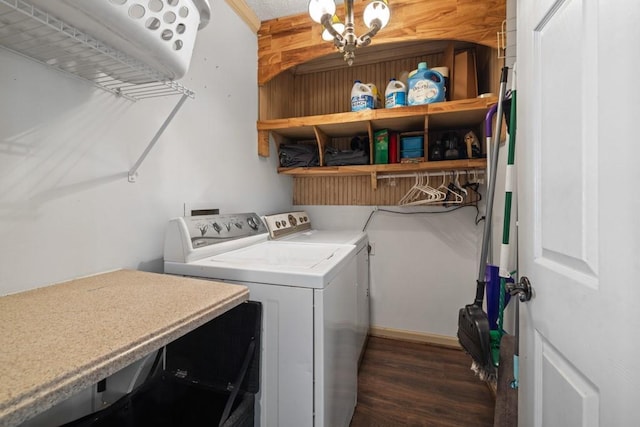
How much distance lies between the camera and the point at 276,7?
2.11m

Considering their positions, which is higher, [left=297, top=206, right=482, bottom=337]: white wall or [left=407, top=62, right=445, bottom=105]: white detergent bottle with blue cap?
[left=407, top=62, right=445, bottom=105]: white detergent bottle with blue cap

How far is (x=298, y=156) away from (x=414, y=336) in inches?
81.7

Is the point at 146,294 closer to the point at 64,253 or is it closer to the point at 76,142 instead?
the point at 64,253

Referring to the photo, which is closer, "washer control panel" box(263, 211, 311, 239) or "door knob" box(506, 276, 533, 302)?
"door knob" box(506, 276, 533, 302)

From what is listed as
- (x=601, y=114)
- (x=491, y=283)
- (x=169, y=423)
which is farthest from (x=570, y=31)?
(x=169, y=423)

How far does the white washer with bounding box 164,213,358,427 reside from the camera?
106 centimetres

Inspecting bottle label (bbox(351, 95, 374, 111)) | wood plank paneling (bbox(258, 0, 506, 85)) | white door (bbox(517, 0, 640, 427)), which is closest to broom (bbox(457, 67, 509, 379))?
white door (bbox(517, 0, 640, 427))

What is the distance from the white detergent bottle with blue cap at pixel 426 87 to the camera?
1.98m

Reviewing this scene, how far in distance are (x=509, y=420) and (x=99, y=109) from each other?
2.31 metres

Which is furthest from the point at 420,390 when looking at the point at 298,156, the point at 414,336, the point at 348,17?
the point at 348,17

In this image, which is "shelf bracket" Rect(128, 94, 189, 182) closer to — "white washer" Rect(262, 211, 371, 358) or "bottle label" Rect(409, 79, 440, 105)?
"white washer" Rect(262, 211, 371, 358)

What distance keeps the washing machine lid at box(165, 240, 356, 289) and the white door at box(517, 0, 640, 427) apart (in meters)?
0.74

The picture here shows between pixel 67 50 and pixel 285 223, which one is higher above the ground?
pixel 67 50

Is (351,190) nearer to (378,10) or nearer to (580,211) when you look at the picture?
(378,10)
